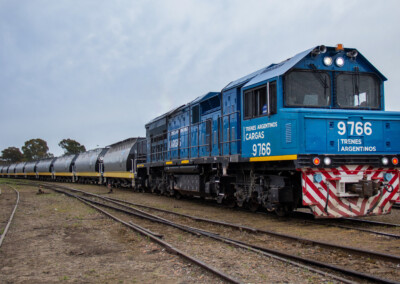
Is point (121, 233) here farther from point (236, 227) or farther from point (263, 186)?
point (263, 186)

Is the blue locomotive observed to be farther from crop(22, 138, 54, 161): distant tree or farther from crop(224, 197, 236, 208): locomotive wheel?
crop(22, 138, 54, 161): distant tree

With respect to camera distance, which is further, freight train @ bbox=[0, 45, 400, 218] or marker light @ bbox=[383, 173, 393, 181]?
marker light @ bbox=[383, 173, 393, 181]

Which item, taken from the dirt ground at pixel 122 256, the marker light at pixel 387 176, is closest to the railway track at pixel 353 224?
the dirt ground at pixel 122 256

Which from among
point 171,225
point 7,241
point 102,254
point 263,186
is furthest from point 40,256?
point 263,186

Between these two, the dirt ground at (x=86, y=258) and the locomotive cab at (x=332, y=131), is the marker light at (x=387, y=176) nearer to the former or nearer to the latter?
the locomotive cab at (x=332, y=131)

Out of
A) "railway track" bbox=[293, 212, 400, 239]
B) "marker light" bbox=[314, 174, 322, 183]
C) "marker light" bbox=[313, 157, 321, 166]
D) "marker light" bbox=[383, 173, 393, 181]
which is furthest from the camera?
"marker light" bbox=[383, 173, 393, 181]

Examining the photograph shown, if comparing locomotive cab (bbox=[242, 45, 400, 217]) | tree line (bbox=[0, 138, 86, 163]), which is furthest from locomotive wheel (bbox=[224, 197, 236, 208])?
tree line (bbox=[0, 138, 86, 163])

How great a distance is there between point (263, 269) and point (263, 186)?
15.3ft

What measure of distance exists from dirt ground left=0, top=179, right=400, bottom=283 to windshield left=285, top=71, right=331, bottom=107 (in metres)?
2.77

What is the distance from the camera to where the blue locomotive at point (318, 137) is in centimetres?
830

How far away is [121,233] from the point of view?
873 cm

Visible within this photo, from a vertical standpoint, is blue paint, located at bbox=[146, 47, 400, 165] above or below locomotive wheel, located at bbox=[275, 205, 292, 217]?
above

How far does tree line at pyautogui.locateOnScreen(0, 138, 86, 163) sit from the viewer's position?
9775 cm

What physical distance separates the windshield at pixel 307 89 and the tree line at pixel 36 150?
91048 millimetres
